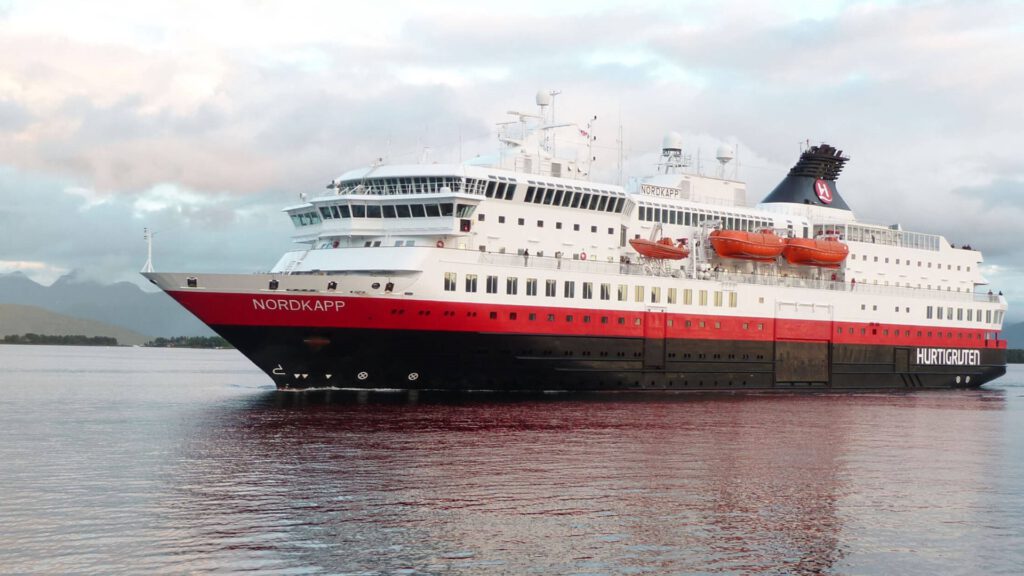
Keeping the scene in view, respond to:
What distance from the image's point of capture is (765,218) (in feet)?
172

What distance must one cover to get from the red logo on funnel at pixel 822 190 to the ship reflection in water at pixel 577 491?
22.8 metres

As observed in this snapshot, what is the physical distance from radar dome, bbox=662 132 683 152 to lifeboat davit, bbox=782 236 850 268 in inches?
282

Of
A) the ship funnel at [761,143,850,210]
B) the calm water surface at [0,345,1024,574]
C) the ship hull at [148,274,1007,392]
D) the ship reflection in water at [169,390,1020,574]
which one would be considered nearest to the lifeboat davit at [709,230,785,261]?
the ship hull at [148,274,1007,392]

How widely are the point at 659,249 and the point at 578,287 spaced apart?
4.90m

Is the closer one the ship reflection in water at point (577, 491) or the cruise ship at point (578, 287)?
the ship reflection in water at point (577, 491)

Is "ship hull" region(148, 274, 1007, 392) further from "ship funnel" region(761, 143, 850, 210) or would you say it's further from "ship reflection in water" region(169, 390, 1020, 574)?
"ship funnel" region(761, 143, 850, 210)

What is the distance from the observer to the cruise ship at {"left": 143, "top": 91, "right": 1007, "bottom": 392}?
3859 cm

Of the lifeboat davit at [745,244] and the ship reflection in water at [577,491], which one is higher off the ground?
the lifeboat davit at [745,244]

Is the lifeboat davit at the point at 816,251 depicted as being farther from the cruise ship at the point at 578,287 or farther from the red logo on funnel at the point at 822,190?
the red logo on funnel at the point at 822,190

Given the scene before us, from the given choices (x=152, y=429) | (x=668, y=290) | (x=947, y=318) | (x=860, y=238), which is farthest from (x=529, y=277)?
(x=947, y=318)

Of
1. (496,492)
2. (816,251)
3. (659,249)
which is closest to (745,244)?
(816,251)

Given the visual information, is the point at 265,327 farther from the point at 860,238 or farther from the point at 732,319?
the point at 860,238

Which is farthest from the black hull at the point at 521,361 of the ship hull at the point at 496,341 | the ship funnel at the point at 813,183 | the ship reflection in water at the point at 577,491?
the ship funnel at the point at 813,183

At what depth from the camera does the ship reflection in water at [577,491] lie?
16812 mm
